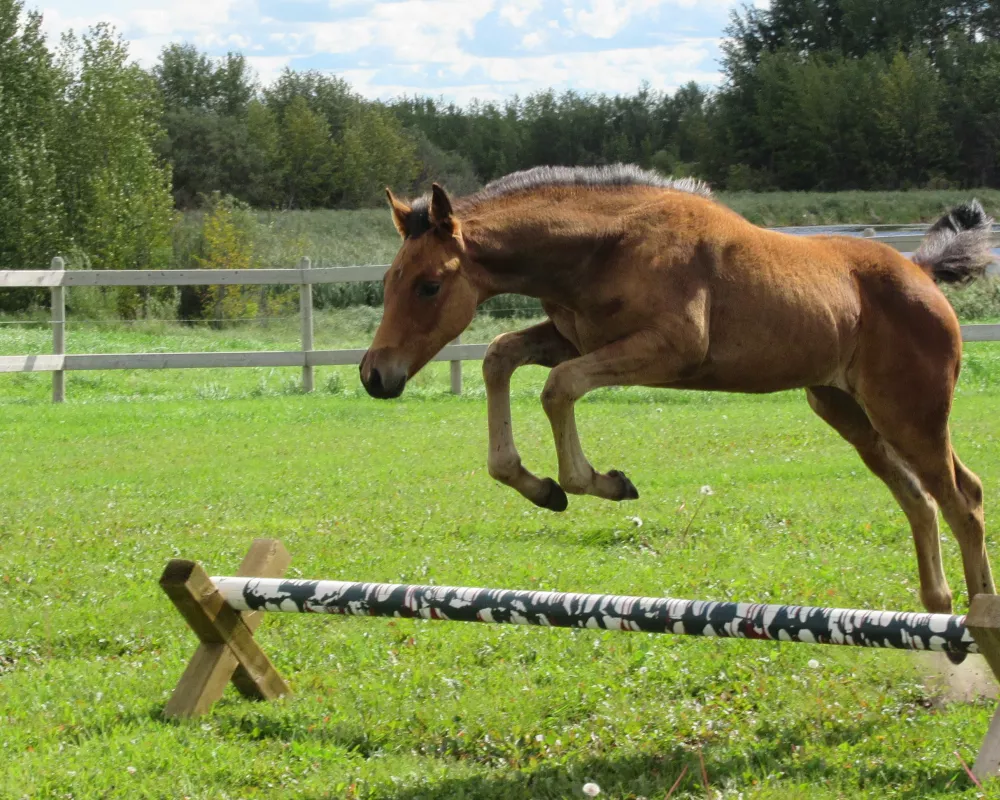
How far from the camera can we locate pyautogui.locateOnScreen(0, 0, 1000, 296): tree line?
119 ft

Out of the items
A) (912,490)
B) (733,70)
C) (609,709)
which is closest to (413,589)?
(609,709)

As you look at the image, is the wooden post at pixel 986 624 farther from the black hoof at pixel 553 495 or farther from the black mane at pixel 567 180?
the black mane at pixel 567 180

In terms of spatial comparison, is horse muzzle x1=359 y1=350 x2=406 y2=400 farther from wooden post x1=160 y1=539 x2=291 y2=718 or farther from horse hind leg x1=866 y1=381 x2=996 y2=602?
horse hind leg x1=866 y1=381 x2=996 y2=602

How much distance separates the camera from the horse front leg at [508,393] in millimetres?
4977

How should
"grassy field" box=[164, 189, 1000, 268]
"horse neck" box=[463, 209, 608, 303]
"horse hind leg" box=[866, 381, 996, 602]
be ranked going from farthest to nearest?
"grassy field" box=[164, 189, 1000, 268], "horse hind leg" box=[866, 381, 996, 602], "horse neck" box=[463, 209, 608, 303]

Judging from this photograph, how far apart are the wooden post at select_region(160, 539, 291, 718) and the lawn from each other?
0.12 m

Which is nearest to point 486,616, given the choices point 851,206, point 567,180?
point 567,180

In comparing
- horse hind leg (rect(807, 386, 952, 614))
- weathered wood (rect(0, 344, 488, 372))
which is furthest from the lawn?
weathered wood (rect(0, 344, 488, 372))

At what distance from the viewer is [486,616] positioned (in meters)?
4.49

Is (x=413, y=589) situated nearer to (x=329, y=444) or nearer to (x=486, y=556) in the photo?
(x=486, y=556)

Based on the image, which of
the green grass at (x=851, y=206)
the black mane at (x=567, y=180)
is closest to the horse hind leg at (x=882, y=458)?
the black mane at (x=567, y=180)

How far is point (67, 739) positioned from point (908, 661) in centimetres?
371

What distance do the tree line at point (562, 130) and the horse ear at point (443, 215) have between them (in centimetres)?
3222

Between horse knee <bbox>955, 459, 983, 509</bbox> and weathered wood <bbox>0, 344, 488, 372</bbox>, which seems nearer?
horse knee <bbox>955, 459, 983, 509</bbox>
